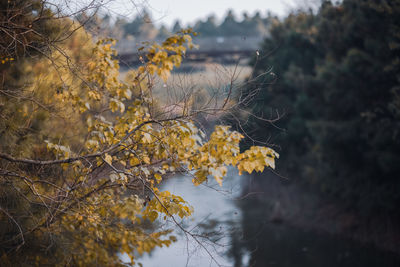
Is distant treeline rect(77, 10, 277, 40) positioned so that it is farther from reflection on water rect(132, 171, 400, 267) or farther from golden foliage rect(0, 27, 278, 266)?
reflection on water rect(132, 171, 400, 267)

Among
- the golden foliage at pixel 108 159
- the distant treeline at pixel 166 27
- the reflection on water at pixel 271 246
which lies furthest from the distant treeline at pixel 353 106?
the golden foliage at pixel 108 159

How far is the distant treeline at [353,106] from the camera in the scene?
418 inches

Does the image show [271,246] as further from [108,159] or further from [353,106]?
[108,159]

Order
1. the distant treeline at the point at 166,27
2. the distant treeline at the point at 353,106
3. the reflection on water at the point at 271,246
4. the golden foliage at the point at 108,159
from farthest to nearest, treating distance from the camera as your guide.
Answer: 1. the distant treeline at the point at 353,106
2. the reflection on water at the point at 271,246
3. the distant treeline at the point at 166,27
4. the golden foliage at the point at 108,159

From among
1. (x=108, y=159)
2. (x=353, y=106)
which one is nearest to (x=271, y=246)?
(x=353, y=106)

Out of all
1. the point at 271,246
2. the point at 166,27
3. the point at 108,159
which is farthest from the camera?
the point at 271,246

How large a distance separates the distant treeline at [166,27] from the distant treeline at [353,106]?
2432 mm

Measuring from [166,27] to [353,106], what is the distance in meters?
8.44

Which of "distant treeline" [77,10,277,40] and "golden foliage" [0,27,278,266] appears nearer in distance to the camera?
"golden foliage" [0,27,278,266]

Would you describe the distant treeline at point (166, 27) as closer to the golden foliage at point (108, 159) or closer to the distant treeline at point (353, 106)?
the golden foliage at point (108, 159)


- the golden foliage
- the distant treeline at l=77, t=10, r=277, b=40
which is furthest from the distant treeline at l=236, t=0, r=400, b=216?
the golden foliage

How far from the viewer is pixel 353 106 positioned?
489 inches

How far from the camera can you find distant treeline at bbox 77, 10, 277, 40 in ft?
15.5

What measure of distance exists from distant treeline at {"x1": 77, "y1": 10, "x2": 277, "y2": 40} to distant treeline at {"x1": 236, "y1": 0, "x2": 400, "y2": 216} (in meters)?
2.43
